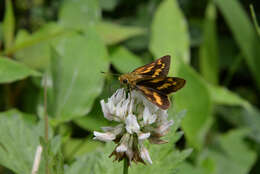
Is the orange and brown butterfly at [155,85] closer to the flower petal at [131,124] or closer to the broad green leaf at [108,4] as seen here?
the flower petal at [131,124]

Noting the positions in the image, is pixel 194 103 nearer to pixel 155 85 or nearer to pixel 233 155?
pixel 233 155

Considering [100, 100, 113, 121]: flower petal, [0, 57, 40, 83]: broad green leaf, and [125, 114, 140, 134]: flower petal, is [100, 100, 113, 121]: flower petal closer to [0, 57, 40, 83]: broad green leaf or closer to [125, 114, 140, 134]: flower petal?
[125, 114, 140, 134]: flower petal

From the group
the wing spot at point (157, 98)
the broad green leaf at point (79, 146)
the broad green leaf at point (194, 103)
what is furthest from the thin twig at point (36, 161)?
the broad green leaf at point (194, 103)

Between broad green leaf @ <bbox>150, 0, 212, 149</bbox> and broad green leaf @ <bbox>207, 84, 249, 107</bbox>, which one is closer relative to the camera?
broad green leaf @ <bbox>150, 0, 212, 149</bbox>

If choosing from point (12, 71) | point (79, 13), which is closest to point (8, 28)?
point (79, 13)

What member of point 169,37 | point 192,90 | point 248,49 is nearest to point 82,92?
point 192,90

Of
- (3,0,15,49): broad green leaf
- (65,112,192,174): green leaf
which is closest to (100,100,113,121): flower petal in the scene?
(65,112,192,174): green leaf
